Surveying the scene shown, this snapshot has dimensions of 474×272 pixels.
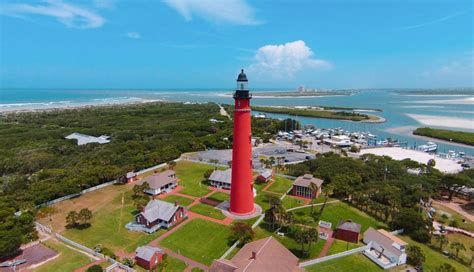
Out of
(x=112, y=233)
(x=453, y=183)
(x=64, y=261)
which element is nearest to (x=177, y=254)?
(x=112, y=233)

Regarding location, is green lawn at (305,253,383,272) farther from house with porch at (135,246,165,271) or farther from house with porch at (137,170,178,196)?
house with porch at (137,170,178,196)

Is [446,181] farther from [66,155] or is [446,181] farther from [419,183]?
[66,155]

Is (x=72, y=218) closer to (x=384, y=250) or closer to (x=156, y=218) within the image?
(x=156, y=218)

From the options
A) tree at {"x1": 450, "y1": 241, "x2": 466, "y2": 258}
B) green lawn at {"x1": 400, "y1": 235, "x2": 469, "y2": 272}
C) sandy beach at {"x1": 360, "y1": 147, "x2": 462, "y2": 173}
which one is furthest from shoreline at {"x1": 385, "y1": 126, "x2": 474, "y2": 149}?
A: green lawn at {"x1": 400, "y1": 235, "x2": 469, "y2": 272}

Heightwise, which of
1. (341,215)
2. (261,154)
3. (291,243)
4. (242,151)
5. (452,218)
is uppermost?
(242,151)

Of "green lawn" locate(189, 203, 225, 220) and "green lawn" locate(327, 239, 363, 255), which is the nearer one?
"green lawn" locate(327, 239, 363, 255)

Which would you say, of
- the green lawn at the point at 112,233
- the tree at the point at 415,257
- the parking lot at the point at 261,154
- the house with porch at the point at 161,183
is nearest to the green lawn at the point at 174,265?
the green lawn at the point at 112,233

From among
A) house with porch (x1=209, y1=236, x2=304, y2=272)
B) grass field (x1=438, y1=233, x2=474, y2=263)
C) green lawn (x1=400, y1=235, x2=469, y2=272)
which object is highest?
house with porch (x1=209, y1=236, x2=304, y2=272)
